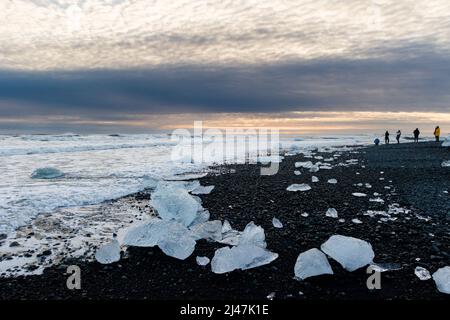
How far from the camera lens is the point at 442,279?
3406 mm

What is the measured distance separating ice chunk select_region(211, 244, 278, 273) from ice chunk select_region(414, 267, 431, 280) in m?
1.53

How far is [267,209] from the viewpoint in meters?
6.64

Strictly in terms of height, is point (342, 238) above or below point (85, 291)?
above

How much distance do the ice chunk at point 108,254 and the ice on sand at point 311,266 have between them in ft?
7.06

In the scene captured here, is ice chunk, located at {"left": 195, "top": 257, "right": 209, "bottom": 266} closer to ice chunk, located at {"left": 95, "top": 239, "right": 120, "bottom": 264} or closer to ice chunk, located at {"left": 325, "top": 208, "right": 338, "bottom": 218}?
ice chunk, located at {"left": 95, "top": 239, "right": 120, "bottom": 264}

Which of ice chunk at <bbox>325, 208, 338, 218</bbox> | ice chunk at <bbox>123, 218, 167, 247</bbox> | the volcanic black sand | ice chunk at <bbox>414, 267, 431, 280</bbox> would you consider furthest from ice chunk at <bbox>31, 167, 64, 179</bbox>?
ice chunk at <bbox>414, 267, 431, 280</bbox>

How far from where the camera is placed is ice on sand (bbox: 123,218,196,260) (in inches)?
169

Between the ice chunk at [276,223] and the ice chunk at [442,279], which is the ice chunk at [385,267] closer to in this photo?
the ice chunk at [442,279]

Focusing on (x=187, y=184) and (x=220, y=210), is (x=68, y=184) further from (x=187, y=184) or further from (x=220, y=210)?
(x=220, y=210)

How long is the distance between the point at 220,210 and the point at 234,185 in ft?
9.25

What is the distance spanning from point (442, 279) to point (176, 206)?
3745 millimetres

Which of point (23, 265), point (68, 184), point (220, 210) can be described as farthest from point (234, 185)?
point (23, 265)

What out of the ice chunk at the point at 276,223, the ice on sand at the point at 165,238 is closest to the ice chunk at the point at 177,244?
the ice on sand at the point at 165,238

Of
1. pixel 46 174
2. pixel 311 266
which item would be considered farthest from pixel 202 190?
pixel 46 174
